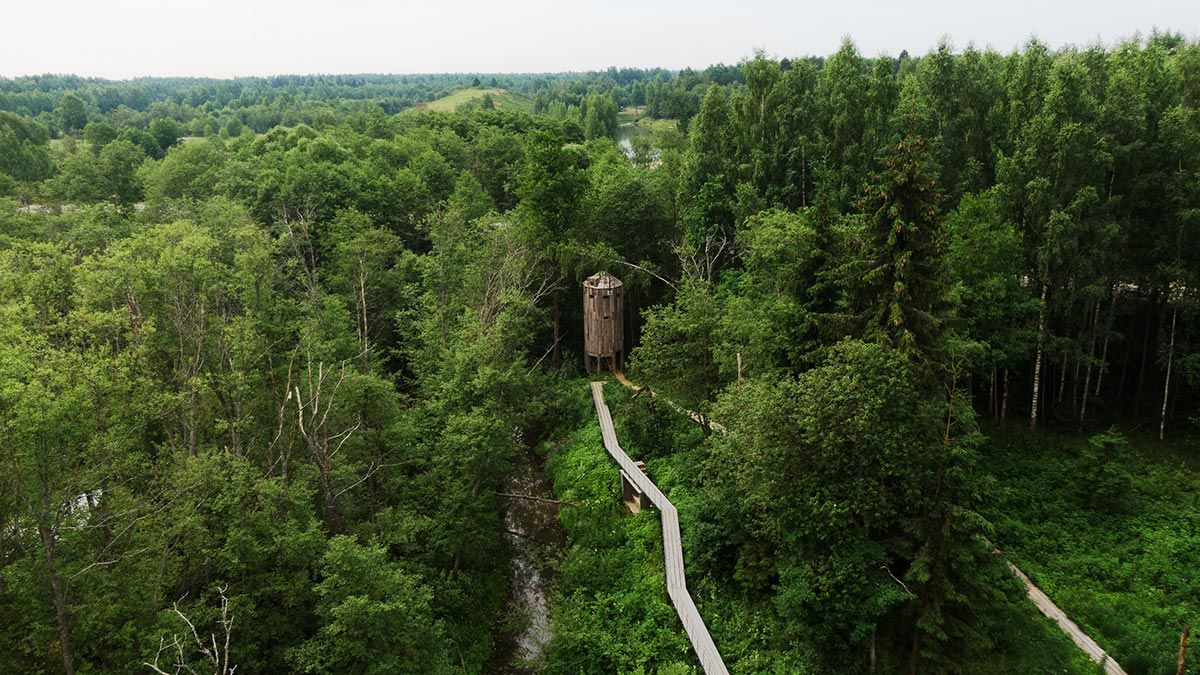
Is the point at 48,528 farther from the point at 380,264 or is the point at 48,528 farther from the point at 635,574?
the point at 380,264

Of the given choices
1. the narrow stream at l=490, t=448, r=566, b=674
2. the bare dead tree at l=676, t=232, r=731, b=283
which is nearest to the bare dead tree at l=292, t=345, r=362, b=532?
the narrow stream at l=490, t=448, r=566, b=674

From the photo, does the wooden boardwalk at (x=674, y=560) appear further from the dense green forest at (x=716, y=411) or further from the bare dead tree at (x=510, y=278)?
the bare dead tree at (x=510, y=278)

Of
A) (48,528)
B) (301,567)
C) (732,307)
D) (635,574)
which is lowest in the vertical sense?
(635,574)

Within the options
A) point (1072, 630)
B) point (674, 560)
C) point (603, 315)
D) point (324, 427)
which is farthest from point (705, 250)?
point (1072, 630)

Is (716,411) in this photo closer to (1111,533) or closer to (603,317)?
(1111,533)

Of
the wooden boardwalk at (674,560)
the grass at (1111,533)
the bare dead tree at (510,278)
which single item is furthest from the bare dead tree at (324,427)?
the grass at (1111,533)

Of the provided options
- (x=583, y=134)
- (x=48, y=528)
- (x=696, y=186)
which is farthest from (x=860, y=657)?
(x=583, y=134)
